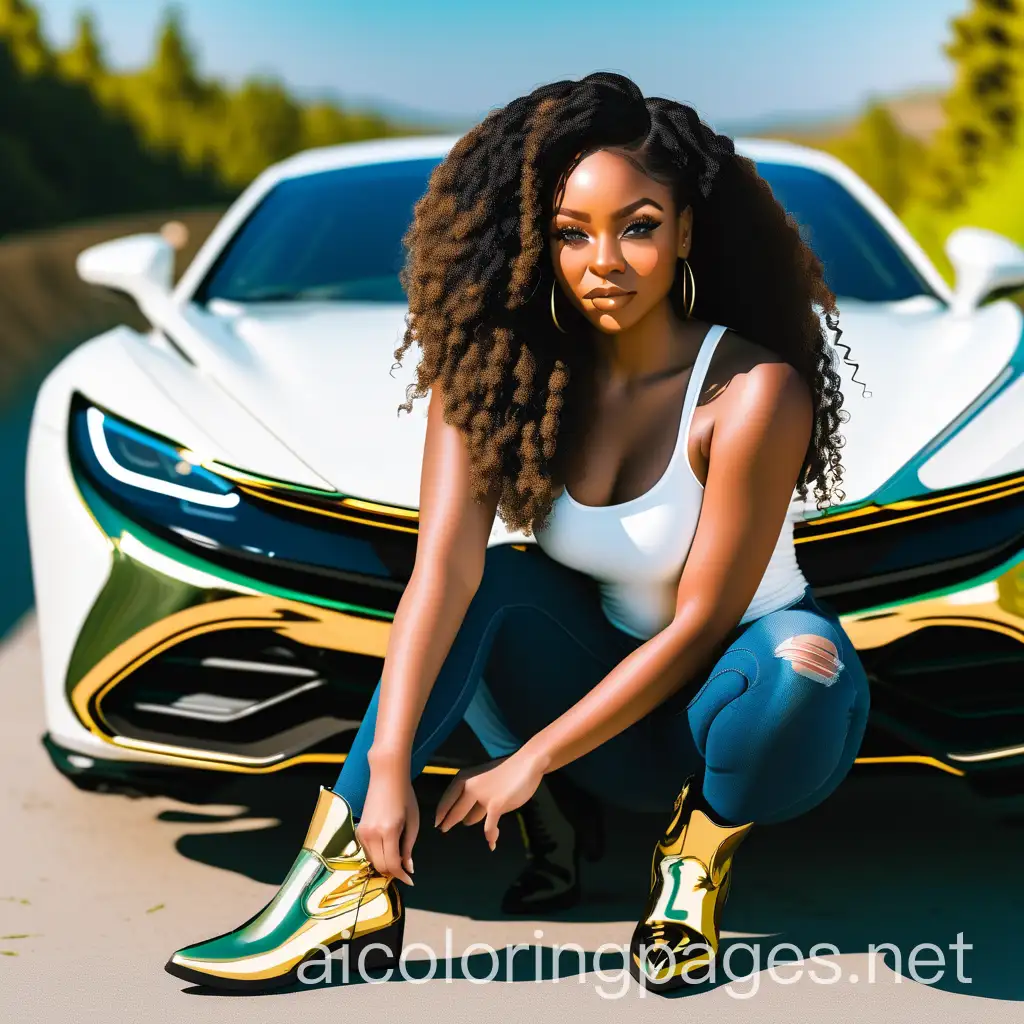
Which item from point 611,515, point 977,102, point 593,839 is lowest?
point 593,839

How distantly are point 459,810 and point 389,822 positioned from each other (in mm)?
104

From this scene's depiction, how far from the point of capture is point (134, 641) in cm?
261

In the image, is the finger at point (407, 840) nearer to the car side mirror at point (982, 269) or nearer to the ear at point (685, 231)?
the ear at point (685, 231)

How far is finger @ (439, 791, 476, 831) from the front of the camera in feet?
7.19

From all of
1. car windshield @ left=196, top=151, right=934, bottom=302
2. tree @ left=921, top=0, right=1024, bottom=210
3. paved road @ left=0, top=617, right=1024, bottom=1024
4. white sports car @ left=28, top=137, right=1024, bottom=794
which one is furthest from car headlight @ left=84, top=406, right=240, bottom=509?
tree @ left=921, top=0, right=1024, bottom=210

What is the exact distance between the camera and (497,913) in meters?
2.60

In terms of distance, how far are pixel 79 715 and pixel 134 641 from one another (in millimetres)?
178

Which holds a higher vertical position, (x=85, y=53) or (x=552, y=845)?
(x=85, y=53)

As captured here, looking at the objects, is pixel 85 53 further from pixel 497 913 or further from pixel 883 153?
pixel 497 913

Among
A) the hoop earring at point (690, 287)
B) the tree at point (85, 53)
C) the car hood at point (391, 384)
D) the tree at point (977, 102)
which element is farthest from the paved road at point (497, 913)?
the tree at point (85, 53)

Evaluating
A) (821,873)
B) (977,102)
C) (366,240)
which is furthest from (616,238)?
(977,102)

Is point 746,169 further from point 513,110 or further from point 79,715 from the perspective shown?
point 79,715

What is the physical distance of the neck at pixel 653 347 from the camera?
2.34 metres

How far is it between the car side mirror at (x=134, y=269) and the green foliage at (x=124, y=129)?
17.0 m
